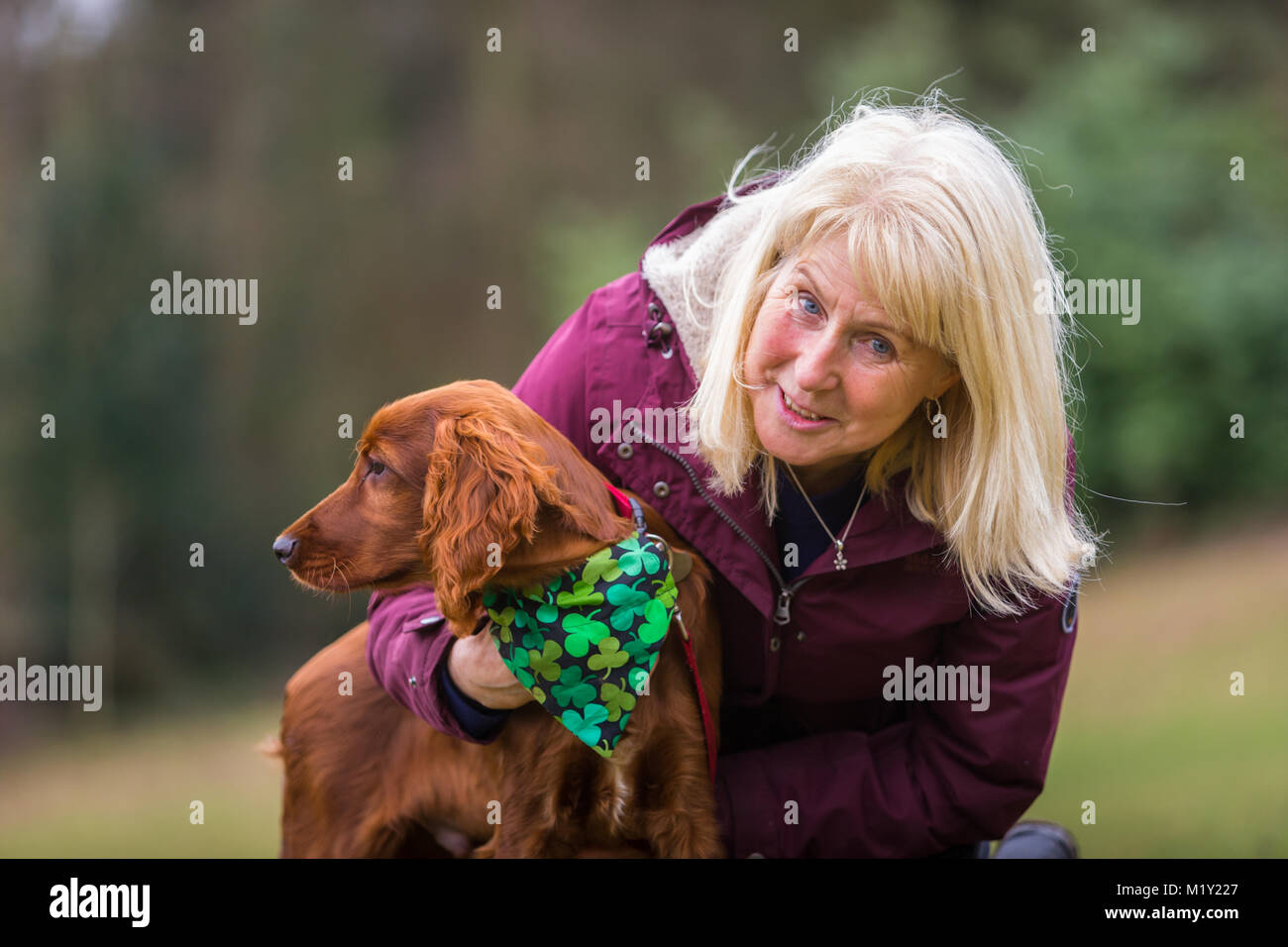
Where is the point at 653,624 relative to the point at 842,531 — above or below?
below

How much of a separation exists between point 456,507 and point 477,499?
5 centimetres

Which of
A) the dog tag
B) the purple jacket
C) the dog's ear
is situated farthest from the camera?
the purple jacket

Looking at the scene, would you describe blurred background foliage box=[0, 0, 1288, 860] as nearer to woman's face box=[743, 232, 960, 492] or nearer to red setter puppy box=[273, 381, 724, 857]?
woman's face box=[743, 232, 960, 492]

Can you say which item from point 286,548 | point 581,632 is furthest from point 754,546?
point 286,548

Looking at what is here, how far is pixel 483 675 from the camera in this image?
226 centimetres

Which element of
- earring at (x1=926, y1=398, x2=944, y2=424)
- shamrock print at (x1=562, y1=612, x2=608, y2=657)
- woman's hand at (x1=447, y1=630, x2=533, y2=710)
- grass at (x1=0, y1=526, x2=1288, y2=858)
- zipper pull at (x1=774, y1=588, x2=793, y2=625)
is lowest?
grass at (x1=0, y1=526, x2=1288, y2=858)

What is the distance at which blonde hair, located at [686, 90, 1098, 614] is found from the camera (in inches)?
87.1

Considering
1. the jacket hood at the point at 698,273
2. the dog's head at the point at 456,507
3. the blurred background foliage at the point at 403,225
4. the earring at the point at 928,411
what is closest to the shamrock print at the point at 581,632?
the dog's head at the point at 456,507

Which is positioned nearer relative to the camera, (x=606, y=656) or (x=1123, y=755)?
(x=606, y=656)

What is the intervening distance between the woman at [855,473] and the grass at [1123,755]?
2.68 m

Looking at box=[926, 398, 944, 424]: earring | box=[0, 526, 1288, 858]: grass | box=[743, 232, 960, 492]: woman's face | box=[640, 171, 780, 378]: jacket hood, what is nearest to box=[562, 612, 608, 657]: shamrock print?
box=[743, 232, 960, 492]: woman's face

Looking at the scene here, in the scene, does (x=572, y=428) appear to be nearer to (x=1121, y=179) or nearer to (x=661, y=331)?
(x=661, y=331)

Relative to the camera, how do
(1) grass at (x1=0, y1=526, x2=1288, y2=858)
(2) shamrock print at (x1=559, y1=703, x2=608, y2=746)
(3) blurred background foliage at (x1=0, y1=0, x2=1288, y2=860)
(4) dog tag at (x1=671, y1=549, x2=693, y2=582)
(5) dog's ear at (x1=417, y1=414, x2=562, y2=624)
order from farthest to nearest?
(3) blurred background foliage at (x1=0, y1=0, x2=1288, y2=860)
(1) grass at (x1=0, y1=526, x2=1288, y2=858)
(4) dog tag at (x1=671, y1=549, x2=693, y2=582)
(2) shamrock print at (x1=559, y1=703, x2=608, y2=746)
(5) dog's ear at (x1=417, y1=414, x2=562, y2=624)

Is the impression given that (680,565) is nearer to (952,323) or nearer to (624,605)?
(624,605)
